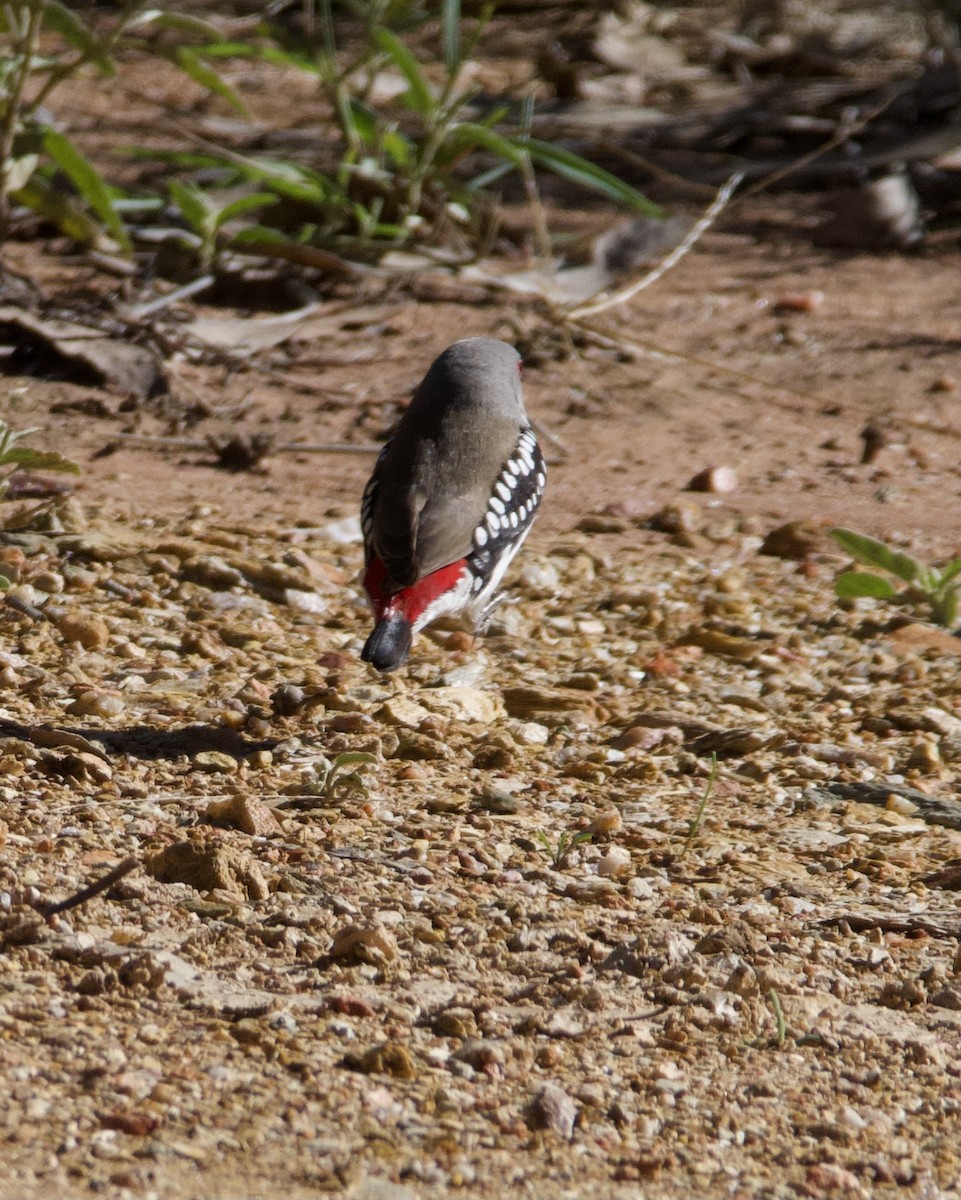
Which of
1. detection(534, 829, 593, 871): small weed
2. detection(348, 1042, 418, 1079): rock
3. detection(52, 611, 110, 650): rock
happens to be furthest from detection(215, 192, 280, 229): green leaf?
detection(348, 1042, 418, 1079): rock

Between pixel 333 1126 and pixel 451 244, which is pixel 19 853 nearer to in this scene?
pixel 333 1126

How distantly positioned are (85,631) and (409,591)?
974mm

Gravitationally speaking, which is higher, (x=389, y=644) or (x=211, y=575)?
(x=389, y=644)

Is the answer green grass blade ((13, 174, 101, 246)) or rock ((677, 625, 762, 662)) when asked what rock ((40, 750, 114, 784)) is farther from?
green grass blade ((13, 174, 101, 246))

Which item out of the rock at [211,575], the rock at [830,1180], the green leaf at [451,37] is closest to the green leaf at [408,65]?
the green leaf at [451,37]

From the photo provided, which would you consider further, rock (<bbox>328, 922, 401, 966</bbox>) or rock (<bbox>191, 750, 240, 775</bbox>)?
rock (<bbox>191, 750, 240, 775</bbox>)

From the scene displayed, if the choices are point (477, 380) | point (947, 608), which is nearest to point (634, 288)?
point (477, 380)

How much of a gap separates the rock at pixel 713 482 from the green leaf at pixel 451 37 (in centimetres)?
238

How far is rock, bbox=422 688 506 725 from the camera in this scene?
4.57m

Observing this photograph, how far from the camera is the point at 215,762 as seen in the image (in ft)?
13.3

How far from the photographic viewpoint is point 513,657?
507 centimetres

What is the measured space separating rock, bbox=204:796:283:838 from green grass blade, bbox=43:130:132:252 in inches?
162

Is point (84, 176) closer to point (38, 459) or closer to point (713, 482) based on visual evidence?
point (38, 459)

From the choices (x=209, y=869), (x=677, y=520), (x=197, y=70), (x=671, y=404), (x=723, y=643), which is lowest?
(x=671, y=404)
